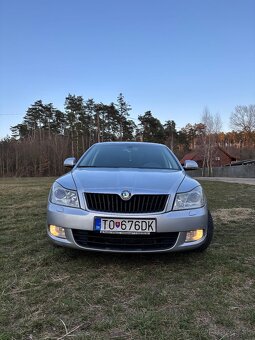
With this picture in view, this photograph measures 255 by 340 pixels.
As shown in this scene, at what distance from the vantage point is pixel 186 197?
3705 mm

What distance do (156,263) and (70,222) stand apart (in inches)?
40.1

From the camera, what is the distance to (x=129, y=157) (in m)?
5.07

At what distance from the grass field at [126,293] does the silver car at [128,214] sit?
28cm

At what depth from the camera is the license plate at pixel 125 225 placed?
3.38m

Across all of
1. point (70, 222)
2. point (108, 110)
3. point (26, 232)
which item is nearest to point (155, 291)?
point (70, 222)

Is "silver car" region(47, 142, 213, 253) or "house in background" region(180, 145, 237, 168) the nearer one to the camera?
"silver car" region(47, 142, 213, 253)

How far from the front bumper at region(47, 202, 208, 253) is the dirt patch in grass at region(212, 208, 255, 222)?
121 inches

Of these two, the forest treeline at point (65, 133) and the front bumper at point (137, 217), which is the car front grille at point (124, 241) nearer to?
the front bumper at point (137, 217)

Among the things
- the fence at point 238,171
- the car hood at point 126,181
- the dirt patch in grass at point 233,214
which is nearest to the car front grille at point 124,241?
the car hood at point 126,181

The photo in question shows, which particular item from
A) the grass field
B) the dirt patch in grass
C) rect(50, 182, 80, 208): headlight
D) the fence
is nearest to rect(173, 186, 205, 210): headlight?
the grass field

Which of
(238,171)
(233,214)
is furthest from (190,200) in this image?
(238,171)

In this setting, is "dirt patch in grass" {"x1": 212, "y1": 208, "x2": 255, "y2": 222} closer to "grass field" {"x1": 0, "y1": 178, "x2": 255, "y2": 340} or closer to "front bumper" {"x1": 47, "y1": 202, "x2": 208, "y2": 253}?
"grass field" {"x1": 0, "y1": 178, "x2": 255, "y2": 340}

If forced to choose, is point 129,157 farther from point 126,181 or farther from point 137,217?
point 137,217

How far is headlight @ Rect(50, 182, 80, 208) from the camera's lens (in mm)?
3619
